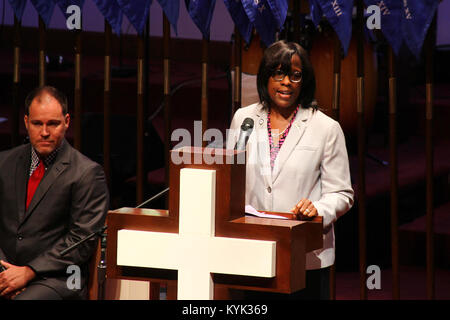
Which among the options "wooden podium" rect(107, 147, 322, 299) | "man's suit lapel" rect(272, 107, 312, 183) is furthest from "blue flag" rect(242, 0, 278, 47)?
"wooden podium" rect(107, 147, 322, 299)

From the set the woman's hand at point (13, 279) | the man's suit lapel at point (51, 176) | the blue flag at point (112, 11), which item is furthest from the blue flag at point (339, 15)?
the woman's hand at point (13, 279)

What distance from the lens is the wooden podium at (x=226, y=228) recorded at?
76.3 inches

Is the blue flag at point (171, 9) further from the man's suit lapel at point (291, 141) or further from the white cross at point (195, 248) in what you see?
the white cross at point (195, 248)

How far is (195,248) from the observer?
6.58ft

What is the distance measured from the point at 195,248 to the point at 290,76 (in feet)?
2.61

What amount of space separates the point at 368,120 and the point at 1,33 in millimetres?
3759

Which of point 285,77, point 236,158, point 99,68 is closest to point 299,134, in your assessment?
point 285,77

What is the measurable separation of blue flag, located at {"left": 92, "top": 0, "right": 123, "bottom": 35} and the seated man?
1.42ft

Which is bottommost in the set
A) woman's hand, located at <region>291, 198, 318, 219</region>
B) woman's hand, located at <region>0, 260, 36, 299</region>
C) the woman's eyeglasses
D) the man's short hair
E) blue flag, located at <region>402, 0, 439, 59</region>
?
woman's hand, located at <region>0, 260, 36, 299</region>

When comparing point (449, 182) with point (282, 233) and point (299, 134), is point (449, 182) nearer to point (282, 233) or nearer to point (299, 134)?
point (299, 134)

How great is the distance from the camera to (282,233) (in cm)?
194

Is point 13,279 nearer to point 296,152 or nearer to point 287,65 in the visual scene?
point 296,152

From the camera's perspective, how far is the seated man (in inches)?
116

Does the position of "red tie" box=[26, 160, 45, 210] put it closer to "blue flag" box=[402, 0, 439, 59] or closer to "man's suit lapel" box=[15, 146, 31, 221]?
"man's suit lapel" box=[15, 146, 31, 221]
